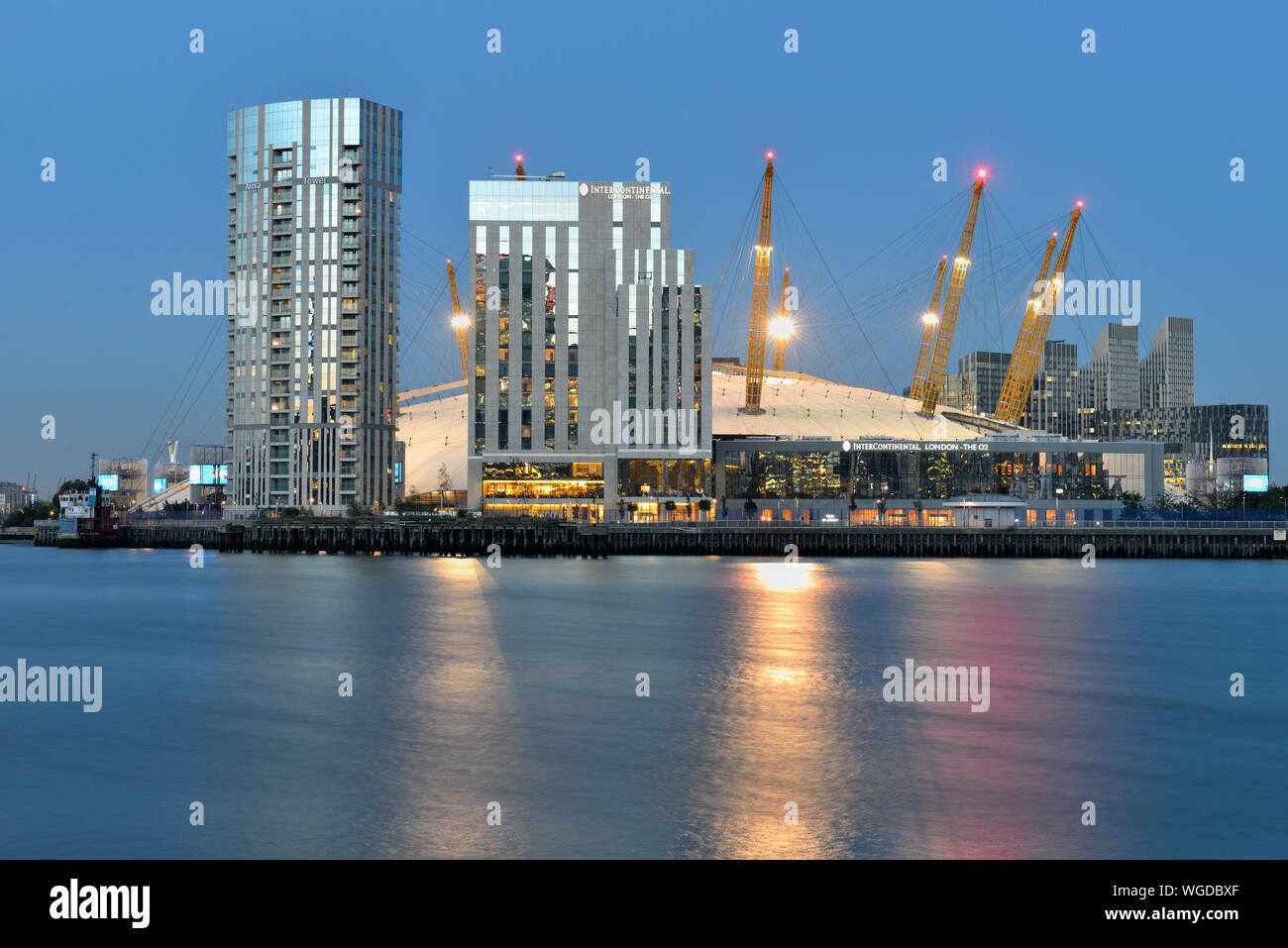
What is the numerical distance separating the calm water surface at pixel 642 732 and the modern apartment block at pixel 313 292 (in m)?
99.8

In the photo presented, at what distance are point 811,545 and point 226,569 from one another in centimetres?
7005

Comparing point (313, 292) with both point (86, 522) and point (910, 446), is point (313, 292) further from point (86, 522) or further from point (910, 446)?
point (910, 446)

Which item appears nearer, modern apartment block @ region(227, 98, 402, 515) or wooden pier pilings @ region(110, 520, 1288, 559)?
wooden pier pilings @ region(110, 520, 1288, 559)

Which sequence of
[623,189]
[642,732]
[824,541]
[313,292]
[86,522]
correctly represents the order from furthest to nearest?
[313,292] < [86,522] < [623,189] < [824,541] < [642,732]

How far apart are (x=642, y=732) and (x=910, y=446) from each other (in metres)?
153

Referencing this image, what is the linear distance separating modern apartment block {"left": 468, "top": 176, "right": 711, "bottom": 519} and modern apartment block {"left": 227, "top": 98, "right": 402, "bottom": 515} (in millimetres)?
20117

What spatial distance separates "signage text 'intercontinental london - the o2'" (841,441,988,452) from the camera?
630 feet

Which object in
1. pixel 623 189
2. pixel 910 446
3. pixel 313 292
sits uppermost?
pixel 623 189

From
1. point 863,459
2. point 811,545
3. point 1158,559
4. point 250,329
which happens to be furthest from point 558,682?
point 250,329

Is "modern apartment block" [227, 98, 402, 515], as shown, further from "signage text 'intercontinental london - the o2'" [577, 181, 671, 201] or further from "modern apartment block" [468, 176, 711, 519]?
"signage text 'intercontinental london - the o2'" [577, 181, 671, 201]

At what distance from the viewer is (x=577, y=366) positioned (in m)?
184

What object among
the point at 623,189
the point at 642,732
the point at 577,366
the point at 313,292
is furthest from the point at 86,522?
the point at 642,732

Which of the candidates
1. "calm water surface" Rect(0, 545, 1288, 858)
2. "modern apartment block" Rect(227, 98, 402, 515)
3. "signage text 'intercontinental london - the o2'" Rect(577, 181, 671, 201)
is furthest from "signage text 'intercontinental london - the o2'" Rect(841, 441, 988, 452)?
"calm water surface" Rect(0, 545, 1288, 858)
